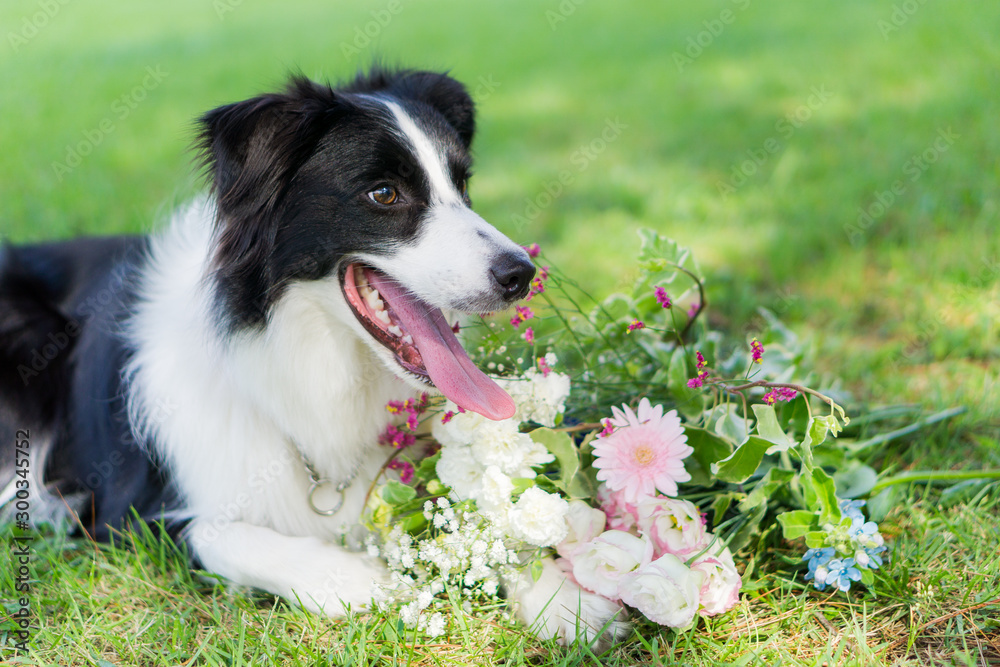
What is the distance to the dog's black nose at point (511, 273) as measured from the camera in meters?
2.05

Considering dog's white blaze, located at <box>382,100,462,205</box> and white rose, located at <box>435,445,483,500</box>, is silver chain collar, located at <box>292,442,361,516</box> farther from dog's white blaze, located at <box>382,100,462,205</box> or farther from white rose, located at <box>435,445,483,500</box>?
dog's white blaze, located at <box>382,100,462,205</box>

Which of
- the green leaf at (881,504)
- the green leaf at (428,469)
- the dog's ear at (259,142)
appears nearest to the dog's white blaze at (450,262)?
the dog's ear at (259,142)

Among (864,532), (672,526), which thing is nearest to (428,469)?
(672,526)

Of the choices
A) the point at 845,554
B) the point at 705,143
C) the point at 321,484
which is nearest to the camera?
the point at 845,554

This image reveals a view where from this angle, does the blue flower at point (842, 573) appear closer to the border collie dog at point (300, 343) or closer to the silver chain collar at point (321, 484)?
the border collie dog at point (300, 343)

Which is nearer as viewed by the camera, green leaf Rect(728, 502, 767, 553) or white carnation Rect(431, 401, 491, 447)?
white carnation Rect(431, 401, 491, 447)

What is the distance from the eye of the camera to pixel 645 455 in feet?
6.65

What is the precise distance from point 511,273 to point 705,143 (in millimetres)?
4724

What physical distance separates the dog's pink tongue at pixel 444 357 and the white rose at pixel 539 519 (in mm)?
233

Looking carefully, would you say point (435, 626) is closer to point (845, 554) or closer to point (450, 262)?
point (450, 262)

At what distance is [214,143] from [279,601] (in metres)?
1.27

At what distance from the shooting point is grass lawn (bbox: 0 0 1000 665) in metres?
2.05

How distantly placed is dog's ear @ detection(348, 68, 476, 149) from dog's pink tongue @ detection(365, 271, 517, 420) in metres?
0.76

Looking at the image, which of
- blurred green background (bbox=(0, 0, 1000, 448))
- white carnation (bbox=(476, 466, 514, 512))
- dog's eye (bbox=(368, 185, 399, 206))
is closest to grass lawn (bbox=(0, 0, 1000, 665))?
blurred green background (bbox=(0, 0, 1000, 448))
